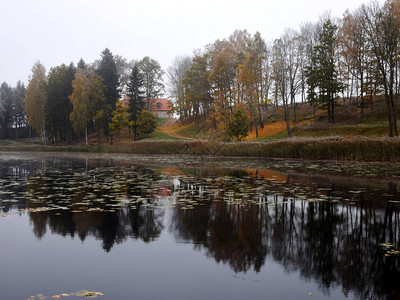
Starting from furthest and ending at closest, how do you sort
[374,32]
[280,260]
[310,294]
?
[374,32] → [280,260] → [310,294]

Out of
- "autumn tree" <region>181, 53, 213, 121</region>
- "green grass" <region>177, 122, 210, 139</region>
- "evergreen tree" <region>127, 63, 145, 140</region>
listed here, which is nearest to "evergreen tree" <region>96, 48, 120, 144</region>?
"evergreen tree" <region>127, 63, 145, 140</region>

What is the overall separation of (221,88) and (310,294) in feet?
158

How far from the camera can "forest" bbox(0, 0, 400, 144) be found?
40031mm

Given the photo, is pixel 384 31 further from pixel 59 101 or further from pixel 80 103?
pixel 59 101

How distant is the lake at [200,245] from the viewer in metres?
3.98

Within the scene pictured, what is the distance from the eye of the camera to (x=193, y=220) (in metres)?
7.07

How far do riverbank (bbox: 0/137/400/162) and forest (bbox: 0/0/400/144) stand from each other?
6.23 m

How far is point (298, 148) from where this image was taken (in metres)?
25.8

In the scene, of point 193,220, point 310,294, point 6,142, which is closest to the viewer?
point 310,294

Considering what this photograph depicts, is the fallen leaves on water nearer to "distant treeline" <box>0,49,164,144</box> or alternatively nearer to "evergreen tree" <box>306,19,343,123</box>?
"evergreen tree" <box>306,19,343,123</box>

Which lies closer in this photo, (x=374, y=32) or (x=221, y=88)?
(x=374, y=32)

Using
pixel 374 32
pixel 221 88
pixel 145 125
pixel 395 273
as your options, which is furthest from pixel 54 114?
pixel 395 273

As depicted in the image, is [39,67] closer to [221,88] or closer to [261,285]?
[221,88]

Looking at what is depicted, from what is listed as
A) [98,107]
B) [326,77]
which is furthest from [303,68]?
[98,107]
